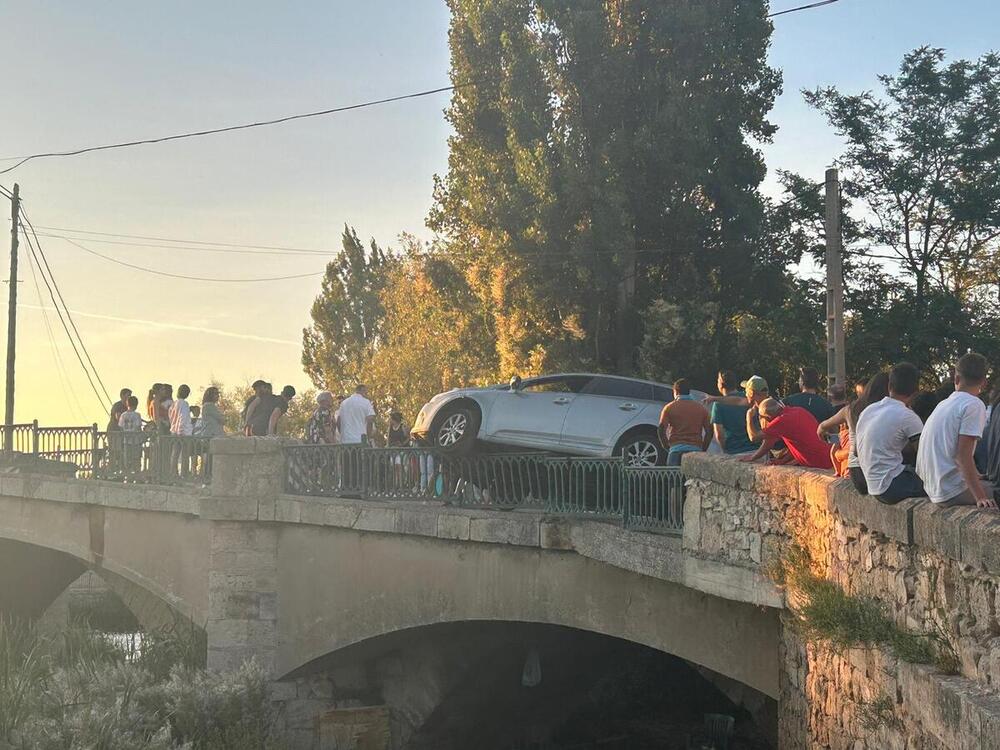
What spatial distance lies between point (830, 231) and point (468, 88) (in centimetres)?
1025

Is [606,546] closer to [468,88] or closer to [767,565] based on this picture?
[767,565]

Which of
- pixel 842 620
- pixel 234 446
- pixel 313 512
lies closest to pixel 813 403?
pixel 842 620

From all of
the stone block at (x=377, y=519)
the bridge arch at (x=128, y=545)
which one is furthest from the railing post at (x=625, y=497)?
the bridge arch at (x=128, y=545)

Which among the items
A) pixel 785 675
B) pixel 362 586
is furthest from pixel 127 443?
pixel 785 675

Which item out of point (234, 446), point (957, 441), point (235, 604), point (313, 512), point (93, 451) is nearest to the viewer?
point (957, 441)

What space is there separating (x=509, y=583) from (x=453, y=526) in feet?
3.09

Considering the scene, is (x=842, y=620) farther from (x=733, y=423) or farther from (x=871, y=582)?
(x=733, y=423)

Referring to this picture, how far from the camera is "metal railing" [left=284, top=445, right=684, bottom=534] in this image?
10.9 m

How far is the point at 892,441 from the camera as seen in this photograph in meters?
6.57

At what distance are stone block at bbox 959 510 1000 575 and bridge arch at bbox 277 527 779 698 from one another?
13.5 feet

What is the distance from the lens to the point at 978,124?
2448 cm

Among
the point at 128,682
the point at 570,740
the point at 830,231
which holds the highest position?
the point at 830,231

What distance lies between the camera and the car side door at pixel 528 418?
13.8 metres

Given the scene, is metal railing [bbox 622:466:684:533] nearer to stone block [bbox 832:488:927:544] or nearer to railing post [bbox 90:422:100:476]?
stone block [bbox 832:488:927:544]
